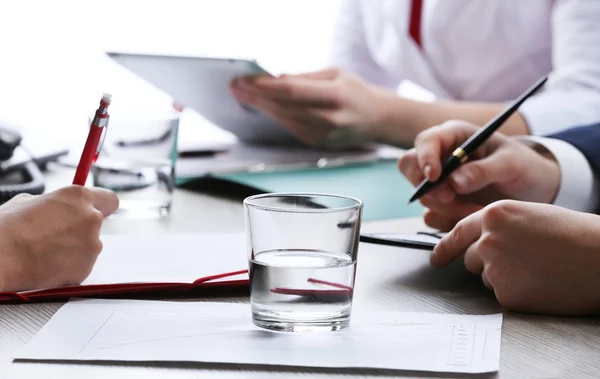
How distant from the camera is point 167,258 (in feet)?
2.22

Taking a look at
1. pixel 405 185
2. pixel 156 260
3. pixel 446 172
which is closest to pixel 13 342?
pixel 156 260

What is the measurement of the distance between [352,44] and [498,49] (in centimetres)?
37

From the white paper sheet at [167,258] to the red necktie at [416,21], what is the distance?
33.8 inches

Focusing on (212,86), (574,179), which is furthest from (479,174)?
(212,86)

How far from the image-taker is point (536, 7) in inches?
54.0

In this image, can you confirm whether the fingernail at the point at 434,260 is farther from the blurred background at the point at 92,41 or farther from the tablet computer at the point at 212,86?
the blurred background at the point at 92,41

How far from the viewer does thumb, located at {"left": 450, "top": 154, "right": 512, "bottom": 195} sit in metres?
0.76

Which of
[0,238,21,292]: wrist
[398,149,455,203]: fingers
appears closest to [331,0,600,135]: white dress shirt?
[398,149,455,203]: fingers

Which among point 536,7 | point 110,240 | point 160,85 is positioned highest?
point 536,7

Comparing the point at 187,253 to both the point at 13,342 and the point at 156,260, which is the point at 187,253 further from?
the point at 13,342

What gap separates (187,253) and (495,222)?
27 cm

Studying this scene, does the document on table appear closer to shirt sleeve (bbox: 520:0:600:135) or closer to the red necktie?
shirt sleeve (bbox: 520:0:600:135)

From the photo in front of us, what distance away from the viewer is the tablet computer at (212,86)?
1039 millimetres

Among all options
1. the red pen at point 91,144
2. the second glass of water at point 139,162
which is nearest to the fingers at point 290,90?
the second glass of water at point 139,162
